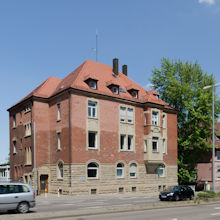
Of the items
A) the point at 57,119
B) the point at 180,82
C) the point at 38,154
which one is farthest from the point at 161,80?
the point at 38,154

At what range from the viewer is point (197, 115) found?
43469 mm

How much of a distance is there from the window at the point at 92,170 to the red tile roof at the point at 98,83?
27.6 ft

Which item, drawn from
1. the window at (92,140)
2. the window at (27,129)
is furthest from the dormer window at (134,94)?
the window at (27,129)

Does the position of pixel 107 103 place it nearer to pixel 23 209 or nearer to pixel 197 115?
pixel 197 115

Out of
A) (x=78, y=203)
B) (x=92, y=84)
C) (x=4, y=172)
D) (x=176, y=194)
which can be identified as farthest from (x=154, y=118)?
(x=4, y=172)

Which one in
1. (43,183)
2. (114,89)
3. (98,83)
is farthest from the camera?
(114,89)

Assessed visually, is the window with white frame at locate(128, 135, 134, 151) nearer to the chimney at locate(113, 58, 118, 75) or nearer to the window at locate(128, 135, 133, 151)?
the window at locate(128, 135, 133, 151)

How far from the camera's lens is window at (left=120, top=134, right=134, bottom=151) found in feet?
127

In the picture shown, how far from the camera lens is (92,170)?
35.1m

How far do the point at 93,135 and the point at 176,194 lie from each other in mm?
12805

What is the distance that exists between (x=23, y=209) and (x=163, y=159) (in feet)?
91.1

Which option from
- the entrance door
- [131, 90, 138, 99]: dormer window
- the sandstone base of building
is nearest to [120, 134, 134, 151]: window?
the sandstone base of building

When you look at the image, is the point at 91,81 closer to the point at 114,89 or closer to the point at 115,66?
the point at 114,89

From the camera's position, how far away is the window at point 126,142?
38703 mm
